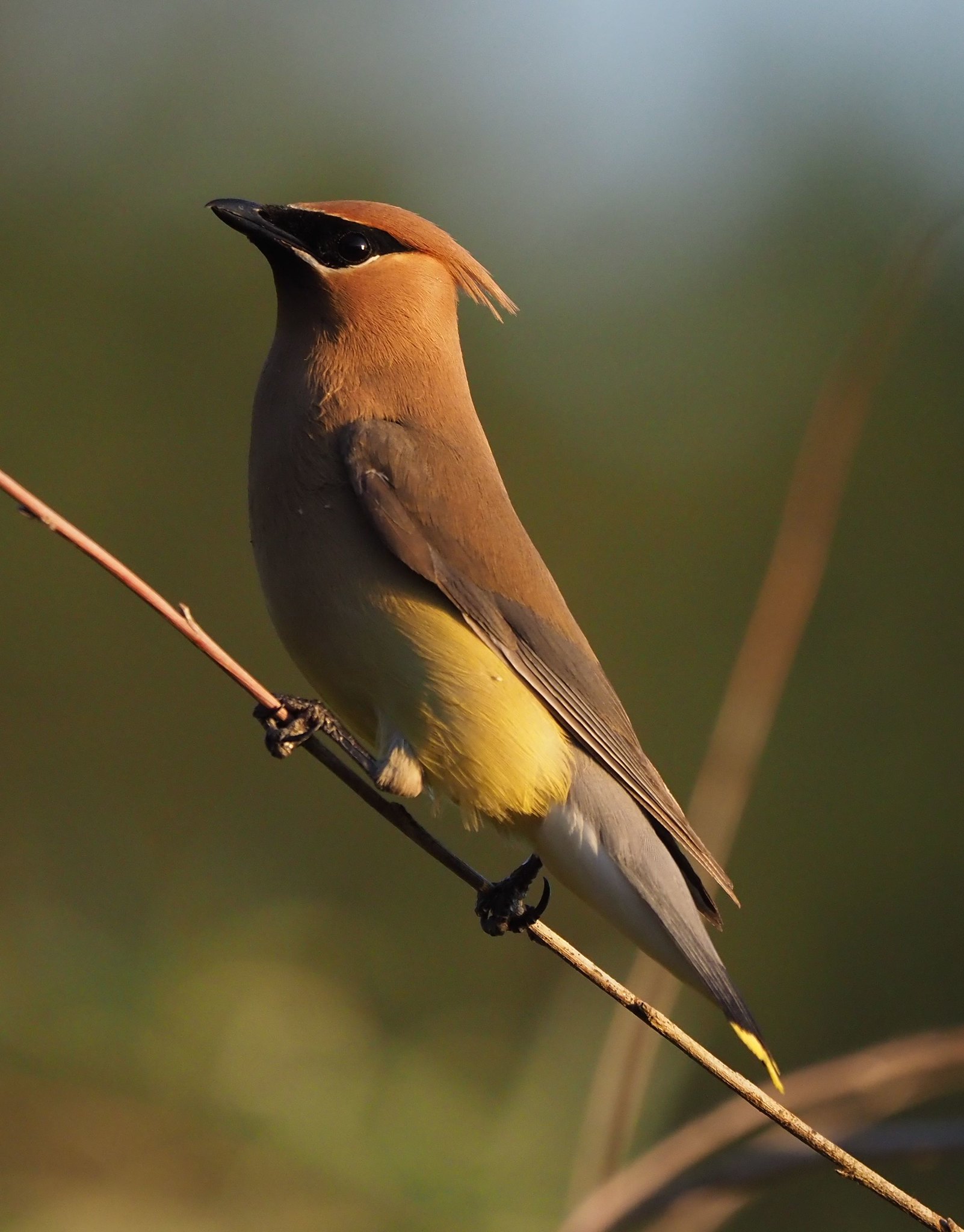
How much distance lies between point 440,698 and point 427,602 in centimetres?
21

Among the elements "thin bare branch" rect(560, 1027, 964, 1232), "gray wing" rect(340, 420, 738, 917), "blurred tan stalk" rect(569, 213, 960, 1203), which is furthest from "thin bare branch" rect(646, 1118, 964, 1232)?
"gray wing" rect(340, 420, 738, 917)

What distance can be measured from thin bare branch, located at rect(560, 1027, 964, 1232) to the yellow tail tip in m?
0.16

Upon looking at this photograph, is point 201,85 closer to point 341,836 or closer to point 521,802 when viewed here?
point 341,836

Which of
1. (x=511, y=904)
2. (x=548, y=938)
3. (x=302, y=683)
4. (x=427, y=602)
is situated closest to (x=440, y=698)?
(x=427, y=602)

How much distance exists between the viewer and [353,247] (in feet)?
11.8

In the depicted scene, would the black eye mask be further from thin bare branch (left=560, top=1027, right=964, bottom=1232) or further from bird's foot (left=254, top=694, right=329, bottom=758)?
thin bare branch (left=560, top=1027, right=964, bottom=1232)

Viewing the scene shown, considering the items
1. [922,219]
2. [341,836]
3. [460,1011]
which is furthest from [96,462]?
[922,219]

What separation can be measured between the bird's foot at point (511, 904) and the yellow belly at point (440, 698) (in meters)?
0.18

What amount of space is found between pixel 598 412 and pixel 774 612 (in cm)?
850

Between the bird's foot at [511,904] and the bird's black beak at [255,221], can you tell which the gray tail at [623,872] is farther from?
the bird's black beak at [255,221]

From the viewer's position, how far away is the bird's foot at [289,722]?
9.52ft

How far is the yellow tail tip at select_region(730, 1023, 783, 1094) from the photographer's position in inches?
118

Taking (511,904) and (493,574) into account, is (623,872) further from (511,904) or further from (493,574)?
(493,574)

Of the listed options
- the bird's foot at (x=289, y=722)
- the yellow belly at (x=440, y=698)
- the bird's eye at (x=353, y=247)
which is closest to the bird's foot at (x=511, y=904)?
the yellow belly at (x=440, y=698)
